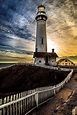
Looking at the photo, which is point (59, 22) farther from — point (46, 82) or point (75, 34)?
point (46, 82)

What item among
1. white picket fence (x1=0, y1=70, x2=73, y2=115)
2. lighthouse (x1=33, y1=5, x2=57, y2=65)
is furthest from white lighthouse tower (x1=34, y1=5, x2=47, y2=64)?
white picket fence (x1=0, y1=70, x2=73, y2=115)

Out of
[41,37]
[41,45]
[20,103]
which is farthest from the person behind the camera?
[41,37]

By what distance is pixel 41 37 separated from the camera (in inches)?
1522

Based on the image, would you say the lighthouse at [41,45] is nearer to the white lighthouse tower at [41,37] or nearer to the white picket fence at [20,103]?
the white lighthouse tower at [41,37]

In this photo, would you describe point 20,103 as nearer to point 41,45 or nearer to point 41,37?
point 41,45

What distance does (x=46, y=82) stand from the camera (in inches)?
857

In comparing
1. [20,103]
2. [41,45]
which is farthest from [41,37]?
[20,103]

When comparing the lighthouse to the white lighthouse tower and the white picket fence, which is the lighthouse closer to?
the white lighthouse tower

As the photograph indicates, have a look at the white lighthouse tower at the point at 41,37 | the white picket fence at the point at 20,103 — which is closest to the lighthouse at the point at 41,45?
the white lighthouse tower at the point at 41,37

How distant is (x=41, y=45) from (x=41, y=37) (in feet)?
8.82

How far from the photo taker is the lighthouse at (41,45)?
36812 millimetres

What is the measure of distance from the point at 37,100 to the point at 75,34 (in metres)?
32.6

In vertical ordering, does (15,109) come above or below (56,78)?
above

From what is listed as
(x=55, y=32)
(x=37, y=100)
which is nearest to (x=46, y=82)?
(x=37, y=100)
